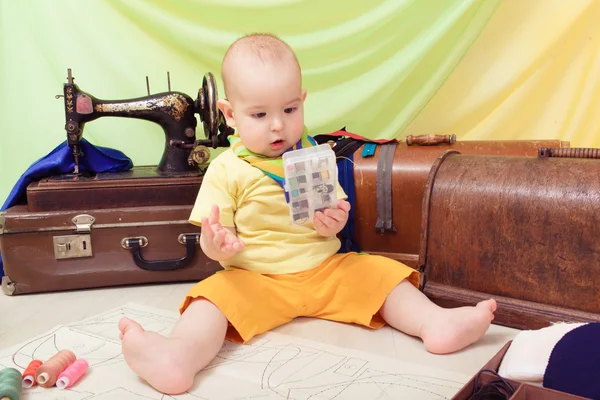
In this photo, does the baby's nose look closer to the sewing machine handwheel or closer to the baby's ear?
the baby's ear

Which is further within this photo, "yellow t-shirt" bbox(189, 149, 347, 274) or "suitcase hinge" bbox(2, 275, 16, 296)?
"suitcase hinge" bbox(2, 275, 16, 296)

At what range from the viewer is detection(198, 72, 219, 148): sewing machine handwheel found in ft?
5.66

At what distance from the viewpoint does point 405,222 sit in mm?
1733

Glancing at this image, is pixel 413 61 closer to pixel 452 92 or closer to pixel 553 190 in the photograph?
pixel 452 92

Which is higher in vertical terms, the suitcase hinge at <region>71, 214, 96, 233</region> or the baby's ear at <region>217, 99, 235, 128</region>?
the baby's ear at <region>217, 99, 235, 128</region>

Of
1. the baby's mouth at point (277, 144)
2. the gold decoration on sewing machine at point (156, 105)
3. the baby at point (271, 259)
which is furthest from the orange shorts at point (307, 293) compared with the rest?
the gold decoration on sewing machine at point (156, 105)

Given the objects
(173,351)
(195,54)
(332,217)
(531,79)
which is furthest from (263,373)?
(531,79)

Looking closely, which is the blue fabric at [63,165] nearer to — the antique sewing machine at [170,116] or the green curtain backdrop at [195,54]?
the antique sewing machine at [170,116]

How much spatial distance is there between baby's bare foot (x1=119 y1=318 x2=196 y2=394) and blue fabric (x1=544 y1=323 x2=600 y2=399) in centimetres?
75

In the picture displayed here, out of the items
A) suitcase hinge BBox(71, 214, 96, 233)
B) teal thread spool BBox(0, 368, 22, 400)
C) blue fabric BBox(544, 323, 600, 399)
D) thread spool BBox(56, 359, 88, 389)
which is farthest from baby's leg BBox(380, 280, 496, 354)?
suitcase hinge BBox(71, 214, 96, 233)

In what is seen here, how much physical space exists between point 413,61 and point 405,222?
737 mm

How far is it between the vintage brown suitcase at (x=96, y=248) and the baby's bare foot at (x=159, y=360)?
0.62m

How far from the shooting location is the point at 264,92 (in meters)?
1.40

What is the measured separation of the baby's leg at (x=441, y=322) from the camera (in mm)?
1321
